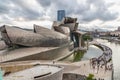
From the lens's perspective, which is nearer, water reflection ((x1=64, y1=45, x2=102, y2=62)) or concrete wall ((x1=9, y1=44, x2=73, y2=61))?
concrete wall ((x1=9, y1=44, x2=73, y2=61))

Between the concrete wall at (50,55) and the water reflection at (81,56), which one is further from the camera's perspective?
the water reflection at (81,56)

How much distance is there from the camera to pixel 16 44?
32031mm

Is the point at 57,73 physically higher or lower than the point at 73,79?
higher

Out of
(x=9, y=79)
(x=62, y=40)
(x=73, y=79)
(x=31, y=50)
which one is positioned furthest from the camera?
(x=62, y=40)

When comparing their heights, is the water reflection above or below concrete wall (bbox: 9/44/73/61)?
below

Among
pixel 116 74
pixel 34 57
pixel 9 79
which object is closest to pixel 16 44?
pixel 34 57

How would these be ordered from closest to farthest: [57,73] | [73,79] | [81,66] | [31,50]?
[57,73] < [73,79] < [81,66] < [31,50]

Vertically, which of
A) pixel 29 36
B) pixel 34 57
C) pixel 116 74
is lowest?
pixel 116 74

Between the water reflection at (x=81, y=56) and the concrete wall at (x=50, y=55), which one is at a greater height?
the concrete wall at (x=50, y=55)

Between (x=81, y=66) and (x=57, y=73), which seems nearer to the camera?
(x=57, y=73)

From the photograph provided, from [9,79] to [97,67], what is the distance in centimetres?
1658

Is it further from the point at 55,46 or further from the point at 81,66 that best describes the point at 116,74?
the point at 55,46

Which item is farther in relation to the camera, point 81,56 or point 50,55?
point 81,56

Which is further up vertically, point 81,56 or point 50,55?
point 50,55
